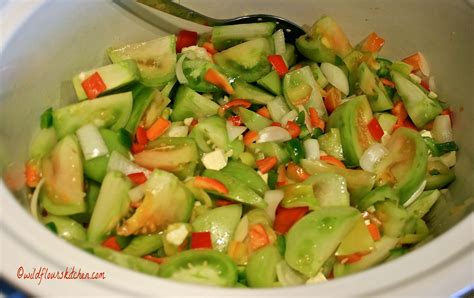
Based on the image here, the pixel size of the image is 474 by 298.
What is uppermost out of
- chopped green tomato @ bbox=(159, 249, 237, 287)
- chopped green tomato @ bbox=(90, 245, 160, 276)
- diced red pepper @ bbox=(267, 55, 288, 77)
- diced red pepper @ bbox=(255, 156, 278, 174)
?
diced red pepper @ bbox=(267, 55, 288, 77)

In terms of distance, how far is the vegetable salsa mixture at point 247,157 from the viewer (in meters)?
1.29

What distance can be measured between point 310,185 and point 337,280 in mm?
412

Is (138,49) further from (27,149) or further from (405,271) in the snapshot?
(405,271)

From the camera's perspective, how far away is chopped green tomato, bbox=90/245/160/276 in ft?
3.88

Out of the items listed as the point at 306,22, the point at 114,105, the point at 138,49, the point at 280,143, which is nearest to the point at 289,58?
the point at 306,22

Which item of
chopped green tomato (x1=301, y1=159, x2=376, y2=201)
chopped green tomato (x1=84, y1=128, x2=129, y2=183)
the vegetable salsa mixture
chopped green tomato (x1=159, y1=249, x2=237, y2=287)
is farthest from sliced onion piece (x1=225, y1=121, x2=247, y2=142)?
chopped green tomato (x1=159, y1=249, x2=237, y2=287)

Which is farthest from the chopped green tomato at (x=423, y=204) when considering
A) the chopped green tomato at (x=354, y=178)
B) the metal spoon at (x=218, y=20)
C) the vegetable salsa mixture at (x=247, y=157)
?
the metal spoon at (x=218, y=20)

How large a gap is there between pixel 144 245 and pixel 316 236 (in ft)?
1.28

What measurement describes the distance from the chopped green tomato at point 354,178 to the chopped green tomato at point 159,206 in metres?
0.36

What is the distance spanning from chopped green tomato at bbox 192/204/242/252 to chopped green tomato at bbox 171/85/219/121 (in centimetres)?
36

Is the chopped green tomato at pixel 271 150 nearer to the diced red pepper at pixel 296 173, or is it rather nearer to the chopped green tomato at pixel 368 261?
the diced red pepper at pixel 296 173

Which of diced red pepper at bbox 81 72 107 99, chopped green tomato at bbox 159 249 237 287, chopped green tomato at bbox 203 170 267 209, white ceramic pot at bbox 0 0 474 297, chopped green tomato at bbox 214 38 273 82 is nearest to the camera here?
white ceramic pot at bbox 0 0 474 297

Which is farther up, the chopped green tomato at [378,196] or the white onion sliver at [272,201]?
the chopped green tomato at [378,196]

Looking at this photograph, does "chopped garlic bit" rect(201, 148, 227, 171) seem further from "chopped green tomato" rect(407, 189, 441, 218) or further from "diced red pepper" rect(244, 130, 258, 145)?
"chopped green tomato" rect(407, 189, 441, 218)
